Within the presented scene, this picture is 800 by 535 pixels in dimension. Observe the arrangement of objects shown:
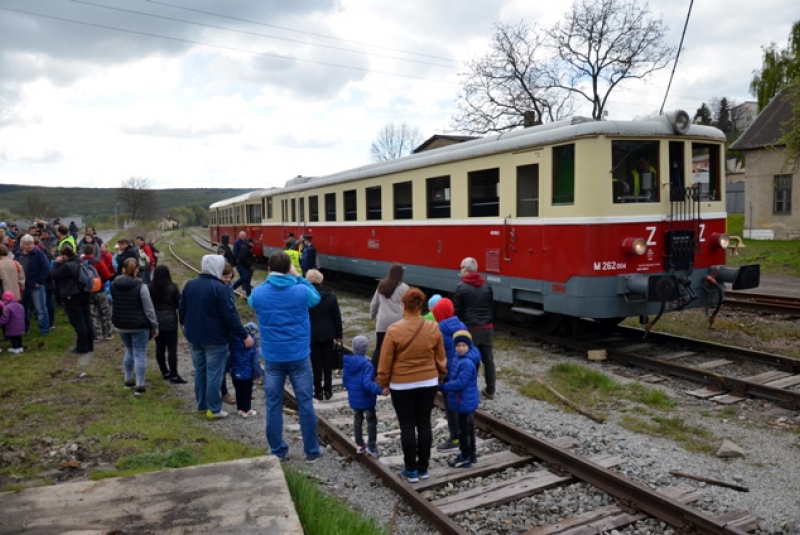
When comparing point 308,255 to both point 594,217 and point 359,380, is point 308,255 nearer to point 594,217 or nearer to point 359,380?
point 594,217

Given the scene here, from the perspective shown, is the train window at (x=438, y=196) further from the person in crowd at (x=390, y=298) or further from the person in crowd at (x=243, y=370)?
the person in crowd at (x=243, y=370)

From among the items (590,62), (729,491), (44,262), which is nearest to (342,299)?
(44,262)

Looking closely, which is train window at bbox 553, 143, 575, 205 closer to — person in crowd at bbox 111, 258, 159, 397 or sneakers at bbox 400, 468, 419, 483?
sneakers at bbox 400, 468, 419, 483

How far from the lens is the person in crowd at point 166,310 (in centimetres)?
850

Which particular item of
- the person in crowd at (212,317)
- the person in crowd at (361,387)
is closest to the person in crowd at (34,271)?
the person in crowd at (212,317)

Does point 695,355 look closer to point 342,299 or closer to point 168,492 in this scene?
point 168,492

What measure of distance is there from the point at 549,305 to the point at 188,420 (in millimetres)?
5282

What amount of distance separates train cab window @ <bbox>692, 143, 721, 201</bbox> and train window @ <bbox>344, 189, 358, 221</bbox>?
8.40 m

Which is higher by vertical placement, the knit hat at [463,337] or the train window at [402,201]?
the train window at [402,201]

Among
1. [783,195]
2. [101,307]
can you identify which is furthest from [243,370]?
[783,195]

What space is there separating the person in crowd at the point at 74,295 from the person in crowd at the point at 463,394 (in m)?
6.86

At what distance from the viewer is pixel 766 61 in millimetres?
36594

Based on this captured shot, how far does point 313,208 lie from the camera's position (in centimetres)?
1947

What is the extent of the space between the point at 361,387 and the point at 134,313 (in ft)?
11.2
